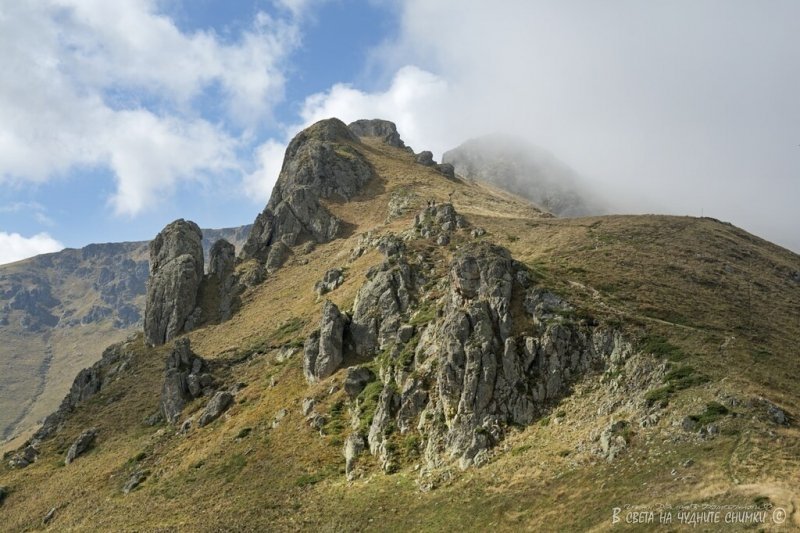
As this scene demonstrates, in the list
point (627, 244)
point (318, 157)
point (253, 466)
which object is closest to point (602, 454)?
point (253, 466)

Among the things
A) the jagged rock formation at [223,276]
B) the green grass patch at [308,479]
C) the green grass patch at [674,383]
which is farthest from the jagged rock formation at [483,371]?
the jagged rock formation at [223,276]

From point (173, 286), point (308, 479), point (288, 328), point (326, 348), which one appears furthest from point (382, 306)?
point (173, 286)

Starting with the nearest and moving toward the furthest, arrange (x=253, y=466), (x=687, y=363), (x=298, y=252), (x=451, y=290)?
(x=687, y=363), (x=253, y=466), (x=451, y=290), (x=298, y=252)

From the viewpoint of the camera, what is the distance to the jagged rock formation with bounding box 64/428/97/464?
74.0 meters

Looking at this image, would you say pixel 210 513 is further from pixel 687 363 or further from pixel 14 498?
pixel 687 363

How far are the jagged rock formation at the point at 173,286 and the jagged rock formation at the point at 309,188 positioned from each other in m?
13.7

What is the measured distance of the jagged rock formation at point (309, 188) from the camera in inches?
4953

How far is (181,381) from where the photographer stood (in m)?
77.1

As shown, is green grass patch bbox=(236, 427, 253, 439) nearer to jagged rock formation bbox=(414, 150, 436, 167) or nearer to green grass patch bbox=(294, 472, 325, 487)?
green grass patch bbox=(294, 472, 325, 487)

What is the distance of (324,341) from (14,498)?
44515 millimetres

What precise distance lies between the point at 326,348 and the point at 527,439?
2948cm

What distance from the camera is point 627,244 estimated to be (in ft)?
256

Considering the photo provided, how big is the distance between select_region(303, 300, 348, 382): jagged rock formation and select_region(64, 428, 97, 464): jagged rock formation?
3457 cm

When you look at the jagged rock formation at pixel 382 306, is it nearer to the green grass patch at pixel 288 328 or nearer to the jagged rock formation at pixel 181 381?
the green grass patch at pixel 288 328
